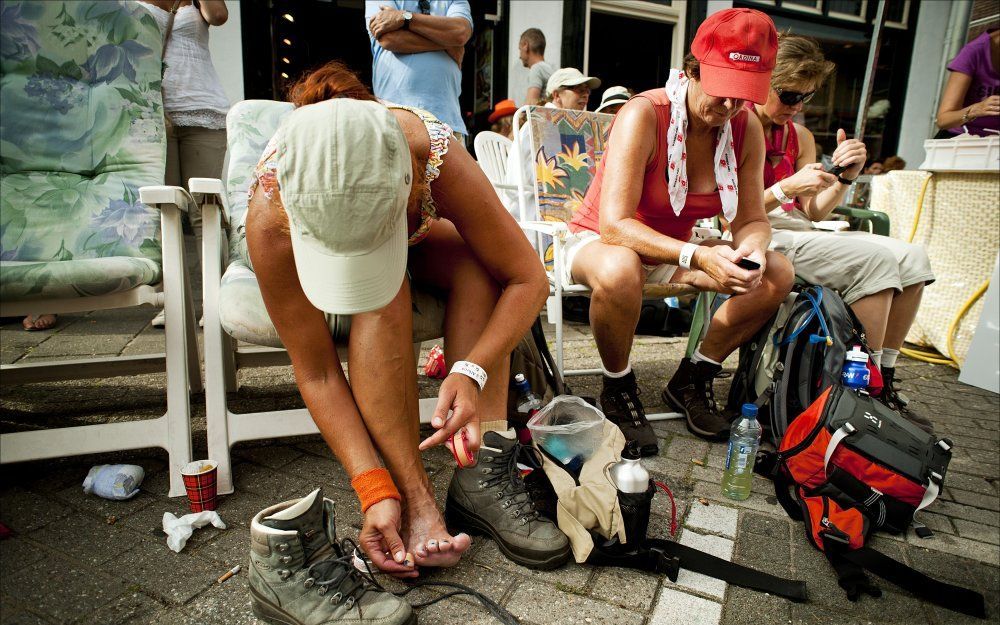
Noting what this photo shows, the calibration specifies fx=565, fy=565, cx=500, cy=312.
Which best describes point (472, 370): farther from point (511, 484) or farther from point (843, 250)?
point (843, 250)

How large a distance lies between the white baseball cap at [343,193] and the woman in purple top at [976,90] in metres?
3.95

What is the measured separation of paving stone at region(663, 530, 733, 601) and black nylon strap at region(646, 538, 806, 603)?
17 millimetres

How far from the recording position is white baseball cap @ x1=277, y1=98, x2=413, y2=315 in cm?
95

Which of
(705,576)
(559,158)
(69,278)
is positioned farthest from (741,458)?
(69,278)

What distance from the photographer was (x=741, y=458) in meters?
1.80

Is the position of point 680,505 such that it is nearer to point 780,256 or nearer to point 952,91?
point 780,256

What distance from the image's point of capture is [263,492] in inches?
66.8

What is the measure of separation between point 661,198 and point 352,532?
1568 mm

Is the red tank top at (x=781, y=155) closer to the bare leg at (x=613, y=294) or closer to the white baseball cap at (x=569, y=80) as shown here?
the bare leg at (x=613, y=294)

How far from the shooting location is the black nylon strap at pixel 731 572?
4.34 feet

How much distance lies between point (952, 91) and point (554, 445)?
3.76 meters

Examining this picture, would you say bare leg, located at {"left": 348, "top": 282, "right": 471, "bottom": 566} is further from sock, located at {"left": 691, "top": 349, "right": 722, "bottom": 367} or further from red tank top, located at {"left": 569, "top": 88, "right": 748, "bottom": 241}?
sock, located at {"left": 691, "top": 349, "right": 722, "bottom": 367}

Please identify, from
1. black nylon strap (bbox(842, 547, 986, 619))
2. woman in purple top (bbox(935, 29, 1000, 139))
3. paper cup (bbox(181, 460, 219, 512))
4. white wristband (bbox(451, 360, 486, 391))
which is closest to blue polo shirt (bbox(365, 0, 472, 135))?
white wristband (bbox(451, 360, 486, 391))

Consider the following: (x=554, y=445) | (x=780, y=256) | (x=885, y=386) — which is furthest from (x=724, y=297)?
(x=554, y=445)
